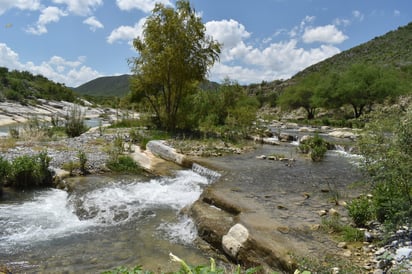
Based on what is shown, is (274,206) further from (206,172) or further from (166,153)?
(166,153)

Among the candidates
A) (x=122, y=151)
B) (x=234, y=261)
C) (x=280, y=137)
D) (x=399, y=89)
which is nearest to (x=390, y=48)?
(x=399, y=89)

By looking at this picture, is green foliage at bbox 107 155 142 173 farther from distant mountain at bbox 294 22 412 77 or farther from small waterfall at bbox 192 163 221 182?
distant mountain at bbox 294 22 412 77

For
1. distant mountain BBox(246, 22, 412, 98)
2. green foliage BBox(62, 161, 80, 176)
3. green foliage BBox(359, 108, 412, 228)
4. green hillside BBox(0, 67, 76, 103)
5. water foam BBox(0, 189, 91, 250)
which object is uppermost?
distant mountain BBox(246, 22, 412, 98)

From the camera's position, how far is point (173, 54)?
17188mm

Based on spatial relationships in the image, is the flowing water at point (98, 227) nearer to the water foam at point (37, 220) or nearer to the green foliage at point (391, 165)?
the water foam at point (37, 220)

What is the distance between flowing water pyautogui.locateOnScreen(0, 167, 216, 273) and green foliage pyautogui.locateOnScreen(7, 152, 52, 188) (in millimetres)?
577

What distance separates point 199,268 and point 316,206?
17.0ft

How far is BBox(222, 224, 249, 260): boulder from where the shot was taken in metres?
5.00

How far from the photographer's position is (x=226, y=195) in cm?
751

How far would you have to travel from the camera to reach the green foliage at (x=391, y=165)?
4324 millimetres

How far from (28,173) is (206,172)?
557 cm

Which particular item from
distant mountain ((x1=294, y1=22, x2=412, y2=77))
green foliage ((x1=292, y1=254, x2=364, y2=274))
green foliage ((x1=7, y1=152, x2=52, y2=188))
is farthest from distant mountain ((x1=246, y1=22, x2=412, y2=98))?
green foliage ((x1=7, y1=152, x2=52, y2=188))

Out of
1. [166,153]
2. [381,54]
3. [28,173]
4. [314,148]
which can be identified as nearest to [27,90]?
[166,153]

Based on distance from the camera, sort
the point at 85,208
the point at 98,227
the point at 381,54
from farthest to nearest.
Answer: the point at 381,54 → the point at 85,208 → the point at 98,227
